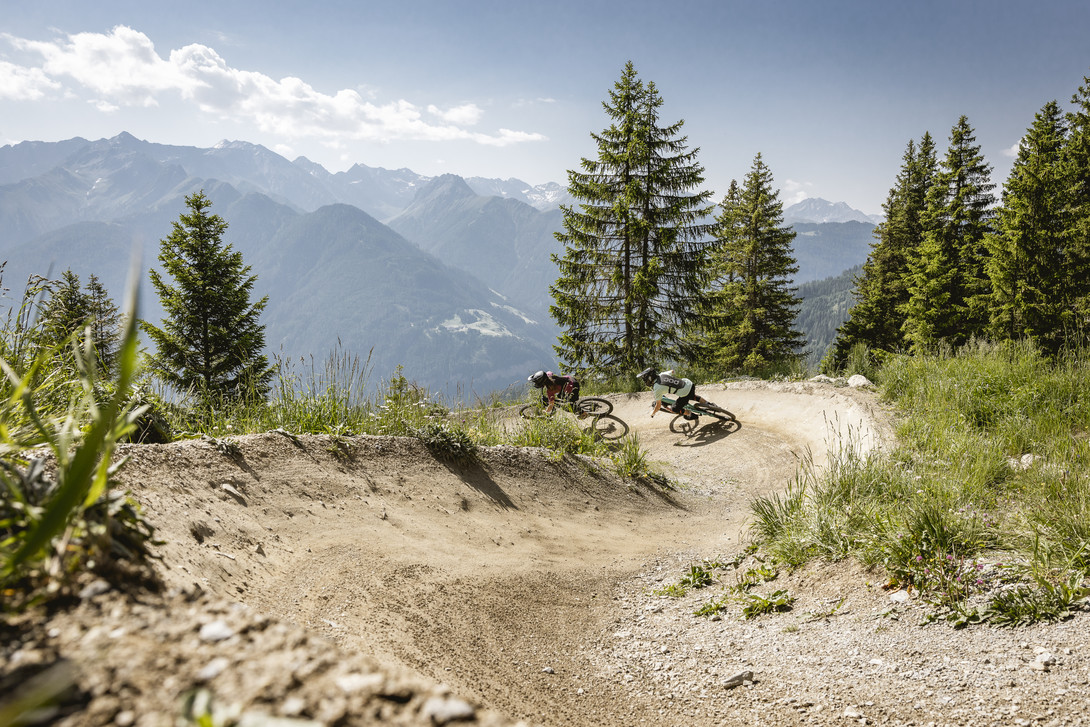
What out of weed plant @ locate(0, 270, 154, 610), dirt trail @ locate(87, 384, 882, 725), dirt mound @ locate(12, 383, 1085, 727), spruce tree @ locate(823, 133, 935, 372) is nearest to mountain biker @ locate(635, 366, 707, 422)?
dirt trail @ locate(87, 384, 882, 725)

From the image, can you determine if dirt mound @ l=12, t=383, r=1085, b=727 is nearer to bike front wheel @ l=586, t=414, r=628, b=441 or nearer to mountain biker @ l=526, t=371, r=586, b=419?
bike front wheel @ l=586, t=414, r=628, b=441

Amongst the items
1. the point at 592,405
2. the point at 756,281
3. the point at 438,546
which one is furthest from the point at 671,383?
the point at 756,281

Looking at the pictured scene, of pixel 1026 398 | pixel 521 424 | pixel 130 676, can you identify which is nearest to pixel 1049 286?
pixel 1026 398

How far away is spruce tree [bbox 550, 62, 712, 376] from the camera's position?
21.2m

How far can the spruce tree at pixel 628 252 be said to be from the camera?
21.2 m

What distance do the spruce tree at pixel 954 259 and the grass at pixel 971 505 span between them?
2099 cm

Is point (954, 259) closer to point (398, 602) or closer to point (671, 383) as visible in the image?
point (671, 383)

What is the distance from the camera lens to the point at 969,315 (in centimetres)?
2598

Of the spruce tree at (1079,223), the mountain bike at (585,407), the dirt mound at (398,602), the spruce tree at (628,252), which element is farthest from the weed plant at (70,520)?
the spruce tree at (1079,223)

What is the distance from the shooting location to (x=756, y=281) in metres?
30.1

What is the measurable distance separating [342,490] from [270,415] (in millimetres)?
1688

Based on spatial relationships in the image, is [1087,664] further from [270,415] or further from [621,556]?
[270,415]

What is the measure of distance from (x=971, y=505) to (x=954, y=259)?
30.9m

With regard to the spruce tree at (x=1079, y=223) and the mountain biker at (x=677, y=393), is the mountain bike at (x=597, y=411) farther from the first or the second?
the spruce tree at (x=1079, y=223)
